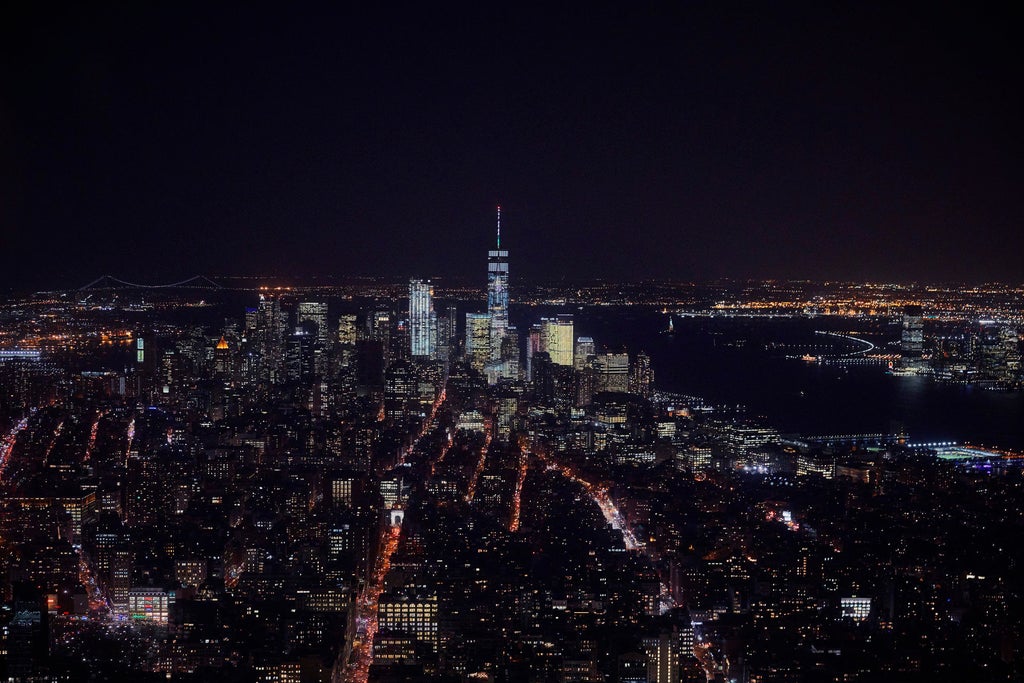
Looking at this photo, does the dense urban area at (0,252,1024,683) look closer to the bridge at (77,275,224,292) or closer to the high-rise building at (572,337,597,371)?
the bridge at (77,275,224,292)

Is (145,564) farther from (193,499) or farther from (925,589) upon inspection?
(925,589)

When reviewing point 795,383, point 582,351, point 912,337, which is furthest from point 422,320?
point 912,337

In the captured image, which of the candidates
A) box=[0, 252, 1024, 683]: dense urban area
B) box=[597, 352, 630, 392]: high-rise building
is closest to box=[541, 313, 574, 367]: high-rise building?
box=[0, 252, 1024, 683]: dense urban area

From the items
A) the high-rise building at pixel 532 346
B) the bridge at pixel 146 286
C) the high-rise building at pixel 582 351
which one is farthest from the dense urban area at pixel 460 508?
the high-rise building at pixel 582 351

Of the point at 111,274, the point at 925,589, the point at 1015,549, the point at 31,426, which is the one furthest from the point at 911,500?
the point at 31,426

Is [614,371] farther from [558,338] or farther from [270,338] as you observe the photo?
[270,338]
